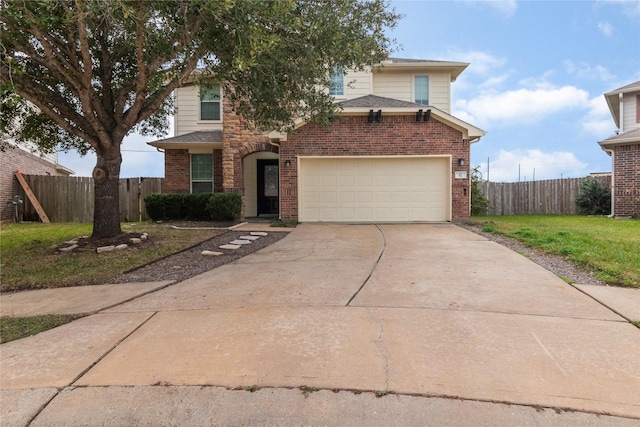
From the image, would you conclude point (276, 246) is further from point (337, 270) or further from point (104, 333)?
point (104, 333)

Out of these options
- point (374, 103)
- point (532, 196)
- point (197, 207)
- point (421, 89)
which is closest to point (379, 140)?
point (374, 103)

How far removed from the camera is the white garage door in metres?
12.7

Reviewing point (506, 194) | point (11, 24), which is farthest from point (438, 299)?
point (506, 194)

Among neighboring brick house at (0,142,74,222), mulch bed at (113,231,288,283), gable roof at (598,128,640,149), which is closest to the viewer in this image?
mulch bed at (113,231,288,283)

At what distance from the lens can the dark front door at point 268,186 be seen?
15477mm

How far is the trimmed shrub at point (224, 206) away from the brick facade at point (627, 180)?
544 inches

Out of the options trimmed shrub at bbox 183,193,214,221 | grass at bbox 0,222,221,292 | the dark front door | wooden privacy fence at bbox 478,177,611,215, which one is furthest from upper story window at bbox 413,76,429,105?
grass at bbox 0,222,221,292

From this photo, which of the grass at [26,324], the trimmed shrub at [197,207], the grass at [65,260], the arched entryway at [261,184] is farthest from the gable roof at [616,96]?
the grass at [26,324]

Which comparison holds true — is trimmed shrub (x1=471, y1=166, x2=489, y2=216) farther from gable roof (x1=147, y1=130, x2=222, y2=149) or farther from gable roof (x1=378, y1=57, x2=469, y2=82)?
gable roof (x1=147, y1=130, x2=222, y2=149)

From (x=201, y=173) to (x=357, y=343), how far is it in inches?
507

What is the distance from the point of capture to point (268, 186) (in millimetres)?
15625

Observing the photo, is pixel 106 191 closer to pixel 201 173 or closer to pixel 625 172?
pixel 201 173

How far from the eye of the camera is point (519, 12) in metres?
9.97

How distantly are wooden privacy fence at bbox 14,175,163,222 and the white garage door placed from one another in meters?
7.11
